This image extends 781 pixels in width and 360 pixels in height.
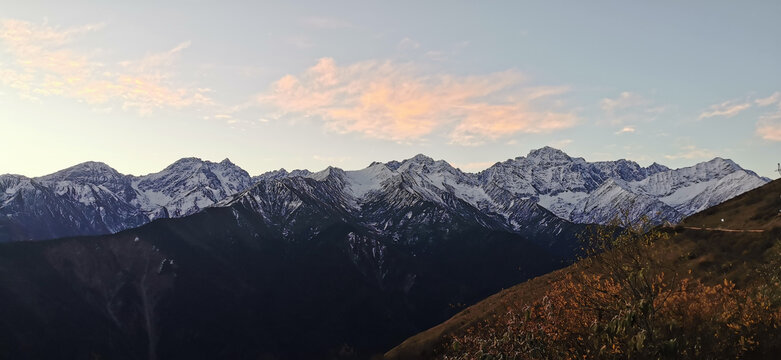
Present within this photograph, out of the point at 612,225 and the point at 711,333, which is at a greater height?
the point at 612,225

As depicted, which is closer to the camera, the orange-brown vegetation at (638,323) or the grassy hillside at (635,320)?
the grassy hillside at (635,320)

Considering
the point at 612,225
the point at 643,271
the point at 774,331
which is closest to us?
the point at 643,271

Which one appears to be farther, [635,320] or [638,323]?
[638,323]

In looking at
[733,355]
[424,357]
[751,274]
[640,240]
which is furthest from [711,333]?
[424,357]

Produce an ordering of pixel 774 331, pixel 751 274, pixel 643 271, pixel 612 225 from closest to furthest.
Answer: pixel 643 271 < pixel 612 225 < pixel 774 331 < pixel 751 274

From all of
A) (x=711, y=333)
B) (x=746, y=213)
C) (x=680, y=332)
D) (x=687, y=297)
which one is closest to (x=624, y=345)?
(x=680, y=332)

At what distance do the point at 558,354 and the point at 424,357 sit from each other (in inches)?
3573

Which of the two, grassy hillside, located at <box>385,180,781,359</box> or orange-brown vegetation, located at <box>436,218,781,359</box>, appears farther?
orange-brown vegetation, located at <box>436,218,781,359</box>

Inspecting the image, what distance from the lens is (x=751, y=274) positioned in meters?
77.2

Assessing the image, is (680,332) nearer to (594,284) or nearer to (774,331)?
(594,284)

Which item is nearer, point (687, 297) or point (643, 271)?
point (643, 271)

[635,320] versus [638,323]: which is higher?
[635,320]

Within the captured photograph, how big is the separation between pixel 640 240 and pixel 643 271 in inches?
267

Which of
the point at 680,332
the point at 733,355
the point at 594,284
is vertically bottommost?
the point at 733,355
